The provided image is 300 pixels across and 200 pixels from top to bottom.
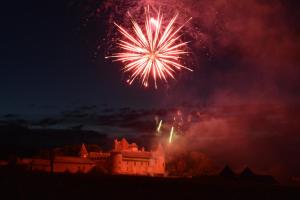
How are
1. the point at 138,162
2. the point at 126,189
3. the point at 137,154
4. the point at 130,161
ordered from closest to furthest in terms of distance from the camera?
the point at 126,189, the point at 130,161, the point at 138,162, the point at 137,154

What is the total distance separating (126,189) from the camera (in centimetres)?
1891

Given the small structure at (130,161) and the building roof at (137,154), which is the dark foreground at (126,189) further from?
the building roof at (137,154)

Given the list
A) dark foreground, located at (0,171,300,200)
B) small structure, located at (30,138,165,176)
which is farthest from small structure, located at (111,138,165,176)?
dark foreground, located at (0,171,300,200)

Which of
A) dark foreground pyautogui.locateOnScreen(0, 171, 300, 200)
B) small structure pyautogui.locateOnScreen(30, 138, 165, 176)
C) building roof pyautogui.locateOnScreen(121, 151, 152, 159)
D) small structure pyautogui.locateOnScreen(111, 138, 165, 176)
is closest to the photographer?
dark foreground pyautogui.locateOnScreen(0, 171, 300, 200)

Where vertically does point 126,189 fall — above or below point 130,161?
below

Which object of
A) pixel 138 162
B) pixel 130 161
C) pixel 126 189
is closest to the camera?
pixel 126 189

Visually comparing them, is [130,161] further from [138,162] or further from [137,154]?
[137,154]

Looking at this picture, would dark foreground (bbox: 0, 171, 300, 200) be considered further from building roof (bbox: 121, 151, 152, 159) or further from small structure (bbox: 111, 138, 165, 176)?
building roof (bbox: 121, 151, 152, 159)

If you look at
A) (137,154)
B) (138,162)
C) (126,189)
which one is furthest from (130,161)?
(126,189)

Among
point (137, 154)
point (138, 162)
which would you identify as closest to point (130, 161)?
point (138, 162)

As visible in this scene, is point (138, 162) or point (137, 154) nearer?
point (138, 162)

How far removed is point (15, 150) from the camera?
86.7m

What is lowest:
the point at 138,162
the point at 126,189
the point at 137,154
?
the point at 126,189

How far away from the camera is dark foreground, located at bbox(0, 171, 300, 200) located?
60.9ft
